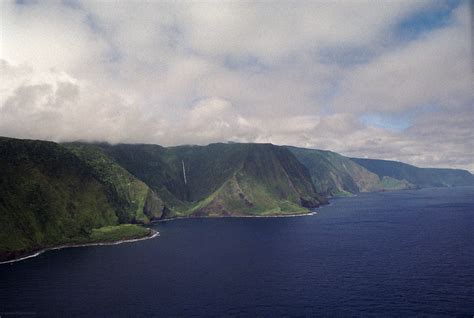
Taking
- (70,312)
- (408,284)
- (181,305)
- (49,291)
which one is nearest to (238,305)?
(181,305)

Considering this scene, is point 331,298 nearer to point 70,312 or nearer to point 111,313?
point 111,313

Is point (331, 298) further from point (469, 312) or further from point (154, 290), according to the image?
point (154, 290)

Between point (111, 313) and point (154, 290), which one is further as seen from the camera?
point (154, 290)

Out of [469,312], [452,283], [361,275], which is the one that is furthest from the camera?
[361,275]

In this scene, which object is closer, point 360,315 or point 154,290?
point 360,315

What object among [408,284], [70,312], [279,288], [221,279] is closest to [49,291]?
[70,312]

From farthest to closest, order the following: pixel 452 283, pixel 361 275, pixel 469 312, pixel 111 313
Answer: pixel 361 275 < pixel 452 283 < pixel 111 313 < pixel 469 312

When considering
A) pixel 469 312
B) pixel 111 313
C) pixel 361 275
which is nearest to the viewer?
pixel 469 312

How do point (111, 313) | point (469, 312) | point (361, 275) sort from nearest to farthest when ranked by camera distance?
point (469, 312)
point (111, 313)
point (361, 275)

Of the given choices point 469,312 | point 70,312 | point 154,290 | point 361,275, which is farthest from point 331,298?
point 70,312
